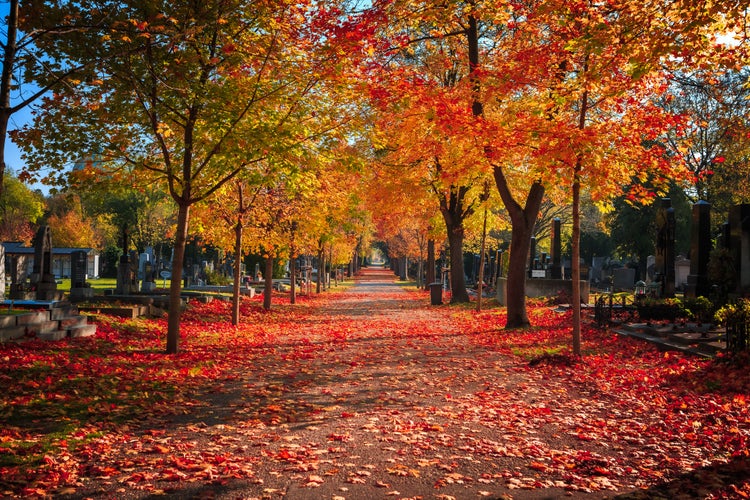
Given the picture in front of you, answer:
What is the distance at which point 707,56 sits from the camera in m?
9.33

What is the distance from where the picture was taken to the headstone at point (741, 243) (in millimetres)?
14781

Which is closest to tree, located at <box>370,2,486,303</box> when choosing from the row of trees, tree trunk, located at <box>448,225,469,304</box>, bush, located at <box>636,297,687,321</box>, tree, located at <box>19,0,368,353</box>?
the row of trees

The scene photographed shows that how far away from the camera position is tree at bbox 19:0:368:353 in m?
10.6

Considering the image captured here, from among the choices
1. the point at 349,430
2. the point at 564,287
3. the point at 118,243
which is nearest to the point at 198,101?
the point at 349,430

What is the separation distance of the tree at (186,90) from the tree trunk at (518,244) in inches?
295

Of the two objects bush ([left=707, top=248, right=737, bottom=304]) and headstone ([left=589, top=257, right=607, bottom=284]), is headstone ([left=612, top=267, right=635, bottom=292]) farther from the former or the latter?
bush ([left=707, top=248, right=737, bottom=304])

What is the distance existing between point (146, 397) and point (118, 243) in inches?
2956

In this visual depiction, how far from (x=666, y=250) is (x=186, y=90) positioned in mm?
15837

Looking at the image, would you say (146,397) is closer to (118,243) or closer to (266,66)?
(266,66)

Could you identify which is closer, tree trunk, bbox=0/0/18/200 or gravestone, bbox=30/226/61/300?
tree trunk, bbox=0/0/18/200

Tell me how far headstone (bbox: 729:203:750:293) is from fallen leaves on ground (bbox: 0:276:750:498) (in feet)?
12.4

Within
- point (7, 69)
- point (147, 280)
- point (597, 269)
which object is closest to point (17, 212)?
point (147, 280)

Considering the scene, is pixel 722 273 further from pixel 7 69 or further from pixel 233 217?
pixel 7 69

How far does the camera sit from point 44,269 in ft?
61.0
